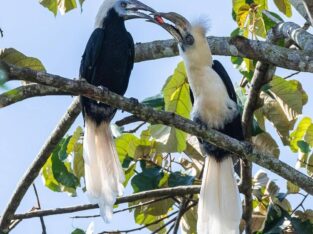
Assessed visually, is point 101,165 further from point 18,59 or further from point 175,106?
point 18,59

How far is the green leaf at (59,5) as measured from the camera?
6238 mm

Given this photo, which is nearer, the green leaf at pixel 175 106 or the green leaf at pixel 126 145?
the green leaf at pixel 175 106

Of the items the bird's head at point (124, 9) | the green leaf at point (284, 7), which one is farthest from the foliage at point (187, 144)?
the bird's head at point (124, 9)

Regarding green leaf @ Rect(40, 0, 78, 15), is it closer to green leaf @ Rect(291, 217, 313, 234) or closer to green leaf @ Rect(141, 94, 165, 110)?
green leaf @ Rect(141, 94, 165, 110)

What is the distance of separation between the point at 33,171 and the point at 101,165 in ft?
1.74

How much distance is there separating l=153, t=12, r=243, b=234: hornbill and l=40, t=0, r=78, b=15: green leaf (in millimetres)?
587

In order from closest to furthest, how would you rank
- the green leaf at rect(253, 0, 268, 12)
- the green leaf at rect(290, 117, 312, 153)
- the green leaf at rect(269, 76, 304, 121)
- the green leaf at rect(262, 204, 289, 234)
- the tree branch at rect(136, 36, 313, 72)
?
1. the tree branch at rect(136, 36, 313, 72)
2. the green leaf at rect(262, 204, 289, 234)
3. the green leaf at rect(269, 76, 304, 121)
4. the green leaf at rect(290, 117, 312, 153)
5. the green leaf at rect(253, 0, 268, 12)

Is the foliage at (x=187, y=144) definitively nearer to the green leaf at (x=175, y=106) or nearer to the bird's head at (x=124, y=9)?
the green leaf at (x=175, y=106)

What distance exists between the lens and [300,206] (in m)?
5.92

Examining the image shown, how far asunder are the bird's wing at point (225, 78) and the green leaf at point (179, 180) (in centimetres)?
66

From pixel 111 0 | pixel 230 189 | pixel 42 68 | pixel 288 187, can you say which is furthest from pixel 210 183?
pixel 111 0

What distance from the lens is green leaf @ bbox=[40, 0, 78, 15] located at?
246 inches

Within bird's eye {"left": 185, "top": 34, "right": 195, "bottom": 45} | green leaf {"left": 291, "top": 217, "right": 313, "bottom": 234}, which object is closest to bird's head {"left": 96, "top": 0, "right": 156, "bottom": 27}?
bird's eye {"left": 185, "top": 34, "right": 195, "bottom": 45}

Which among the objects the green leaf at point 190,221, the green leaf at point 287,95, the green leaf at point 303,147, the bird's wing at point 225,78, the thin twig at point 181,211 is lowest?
the green leaf at point 190,221
